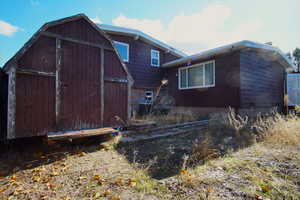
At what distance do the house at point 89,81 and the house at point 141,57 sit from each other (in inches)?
26.1

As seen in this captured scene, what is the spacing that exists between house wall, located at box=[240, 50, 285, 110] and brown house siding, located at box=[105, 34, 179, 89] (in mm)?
5201

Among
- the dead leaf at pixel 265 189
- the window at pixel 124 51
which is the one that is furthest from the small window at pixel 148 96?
the dead leaf at pixel 265 189

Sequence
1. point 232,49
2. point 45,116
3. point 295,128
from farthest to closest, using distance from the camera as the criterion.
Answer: point 232,49
point 295,128
point 45,116

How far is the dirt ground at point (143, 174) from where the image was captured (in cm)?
185

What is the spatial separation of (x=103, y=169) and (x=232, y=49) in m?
6.67

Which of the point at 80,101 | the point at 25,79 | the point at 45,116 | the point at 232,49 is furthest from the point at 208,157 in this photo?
the point at 232,49

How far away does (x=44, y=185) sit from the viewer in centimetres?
208

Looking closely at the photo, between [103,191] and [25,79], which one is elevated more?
[25,79]

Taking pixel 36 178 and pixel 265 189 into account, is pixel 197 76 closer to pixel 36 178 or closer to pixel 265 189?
pixel 265 189

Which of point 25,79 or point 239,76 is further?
point 239,76

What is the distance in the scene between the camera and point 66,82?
3.74m

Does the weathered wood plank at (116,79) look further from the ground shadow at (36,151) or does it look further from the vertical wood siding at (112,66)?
the ground shadow at (36,151)

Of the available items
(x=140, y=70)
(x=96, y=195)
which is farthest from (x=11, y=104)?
(x=140, y=70)

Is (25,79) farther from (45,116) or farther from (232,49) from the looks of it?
(232,49)
